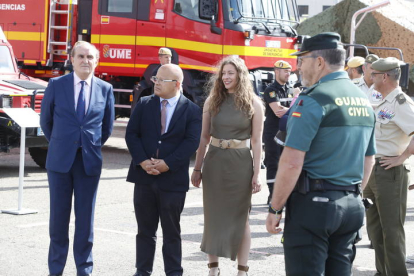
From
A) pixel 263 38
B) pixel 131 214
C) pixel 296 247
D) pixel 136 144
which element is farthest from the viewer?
pixel 263 38

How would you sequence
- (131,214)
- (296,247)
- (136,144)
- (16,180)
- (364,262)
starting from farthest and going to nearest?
1. (16,180)
2. (131,214)
3. (364,262)
4. (136,144)
5. (296,247)

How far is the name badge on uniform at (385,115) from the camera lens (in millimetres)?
5879

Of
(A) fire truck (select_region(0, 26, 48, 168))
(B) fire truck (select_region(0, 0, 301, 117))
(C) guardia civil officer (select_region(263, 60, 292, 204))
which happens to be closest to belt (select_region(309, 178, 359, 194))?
(C) guardia civil officer (select_region(263, 60, 292, 204))

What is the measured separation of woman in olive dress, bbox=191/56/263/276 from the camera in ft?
19.5

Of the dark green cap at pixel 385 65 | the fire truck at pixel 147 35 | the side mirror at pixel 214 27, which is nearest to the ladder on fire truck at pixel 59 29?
the fire truck at pixel 147 35

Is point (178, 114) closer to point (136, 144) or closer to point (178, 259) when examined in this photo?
point (136, 144)

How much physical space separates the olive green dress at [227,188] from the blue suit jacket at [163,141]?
217 millimetres

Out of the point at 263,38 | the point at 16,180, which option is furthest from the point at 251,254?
the point at 263,38

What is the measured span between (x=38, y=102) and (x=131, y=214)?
3.54m

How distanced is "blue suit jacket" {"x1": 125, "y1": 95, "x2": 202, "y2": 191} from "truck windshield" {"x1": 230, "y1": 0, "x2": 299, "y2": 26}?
25.5 feet

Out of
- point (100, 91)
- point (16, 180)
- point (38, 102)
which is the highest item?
point (100, 91)

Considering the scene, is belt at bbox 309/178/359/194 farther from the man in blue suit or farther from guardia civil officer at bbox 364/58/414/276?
the man in blue suit

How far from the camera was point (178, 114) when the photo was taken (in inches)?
232

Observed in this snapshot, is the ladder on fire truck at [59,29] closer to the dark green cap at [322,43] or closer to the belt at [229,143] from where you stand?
the belt at [229,143]
